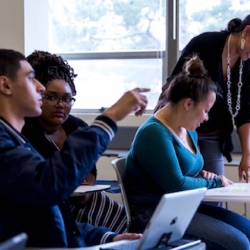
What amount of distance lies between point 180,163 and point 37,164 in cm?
94

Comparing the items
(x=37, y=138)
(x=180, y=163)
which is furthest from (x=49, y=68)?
(x=180, y=163)

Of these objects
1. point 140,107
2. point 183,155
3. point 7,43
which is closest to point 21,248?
point 140,107

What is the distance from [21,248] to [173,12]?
3.22 metres

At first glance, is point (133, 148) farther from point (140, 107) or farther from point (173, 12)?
point (173, 12)

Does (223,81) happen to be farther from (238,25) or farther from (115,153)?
(115,153)

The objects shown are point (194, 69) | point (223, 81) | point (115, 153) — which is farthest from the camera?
point (115, 153)

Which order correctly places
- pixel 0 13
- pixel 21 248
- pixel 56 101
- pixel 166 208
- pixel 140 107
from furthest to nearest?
pixel 0 13
pixel 56 101
pixel 140 107
pixel 166 208
pixel 21 248

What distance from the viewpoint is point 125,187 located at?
2.11 m

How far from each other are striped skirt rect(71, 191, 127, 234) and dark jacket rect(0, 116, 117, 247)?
2.01 feet

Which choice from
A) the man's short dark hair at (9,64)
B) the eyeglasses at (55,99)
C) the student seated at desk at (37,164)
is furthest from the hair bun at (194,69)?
the man's short dark hair at (9,64)

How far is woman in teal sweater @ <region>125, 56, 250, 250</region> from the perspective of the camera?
78.9 inches

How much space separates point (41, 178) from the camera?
4.27ft

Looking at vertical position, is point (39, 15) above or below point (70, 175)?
above

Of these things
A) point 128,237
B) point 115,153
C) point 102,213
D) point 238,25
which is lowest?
point 115,153
